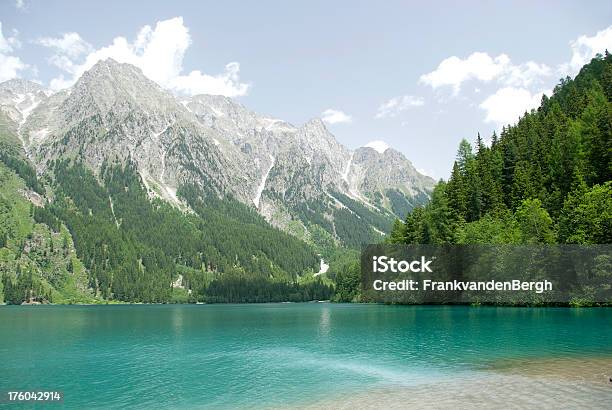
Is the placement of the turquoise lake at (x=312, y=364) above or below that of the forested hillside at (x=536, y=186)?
below

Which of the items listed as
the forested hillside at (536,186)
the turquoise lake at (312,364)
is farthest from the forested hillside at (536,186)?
the turquoise lake at (312,364)

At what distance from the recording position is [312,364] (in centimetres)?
4528

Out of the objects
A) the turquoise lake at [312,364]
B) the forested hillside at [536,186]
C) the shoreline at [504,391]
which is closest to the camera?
the shoreline at [504,391]

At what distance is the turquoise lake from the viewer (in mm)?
31859

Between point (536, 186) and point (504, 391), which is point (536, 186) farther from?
point (504, 391)

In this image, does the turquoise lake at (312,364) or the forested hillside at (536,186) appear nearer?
the turquoise lake at (312,364)

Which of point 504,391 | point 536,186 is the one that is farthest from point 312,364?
point 536,186

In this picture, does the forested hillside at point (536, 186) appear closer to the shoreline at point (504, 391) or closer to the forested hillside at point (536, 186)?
the forested hillside at point (536, 186)

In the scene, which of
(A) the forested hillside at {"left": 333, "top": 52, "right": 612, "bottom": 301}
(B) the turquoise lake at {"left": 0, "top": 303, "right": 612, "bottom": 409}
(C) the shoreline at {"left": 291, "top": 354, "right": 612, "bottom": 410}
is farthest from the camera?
(A) the forested hillside at {"left": 333, "top": 52, "right": 612, "bottom": 301}

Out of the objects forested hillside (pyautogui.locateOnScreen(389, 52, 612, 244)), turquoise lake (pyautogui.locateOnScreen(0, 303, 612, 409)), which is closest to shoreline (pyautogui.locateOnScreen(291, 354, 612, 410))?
turquoise lake (pyautogui.locateOnScreen(0, 303, 612, 409))

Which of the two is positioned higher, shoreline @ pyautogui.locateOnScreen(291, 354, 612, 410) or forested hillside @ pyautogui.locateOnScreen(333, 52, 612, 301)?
forested hillside @ pyautogui.locateOnScreen(333, 52, 612, 301)

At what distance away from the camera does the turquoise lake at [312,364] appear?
31.9 m

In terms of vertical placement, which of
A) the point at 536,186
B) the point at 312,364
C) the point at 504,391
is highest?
the point at 536,186

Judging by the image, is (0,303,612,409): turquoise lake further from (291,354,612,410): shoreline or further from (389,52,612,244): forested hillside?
(389,52,612,244): forested hillside
